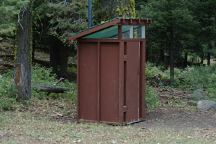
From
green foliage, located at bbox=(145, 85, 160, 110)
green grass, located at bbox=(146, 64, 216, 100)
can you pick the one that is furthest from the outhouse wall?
green grass, located at bbox=(146, 64, 216, 100)

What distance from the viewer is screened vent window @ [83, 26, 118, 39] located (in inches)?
414

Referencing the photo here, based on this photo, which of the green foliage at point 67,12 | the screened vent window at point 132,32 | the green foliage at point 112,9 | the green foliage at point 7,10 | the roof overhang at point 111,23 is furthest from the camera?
the green foliage at point 67,12

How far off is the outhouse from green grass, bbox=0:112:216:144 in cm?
49

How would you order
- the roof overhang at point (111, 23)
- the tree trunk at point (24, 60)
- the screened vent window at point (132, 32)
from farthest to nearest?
1. the tree trunk at point (24, 60)
2. the screened vent window at point (132, 32)
3. the roof overhang at point (111, 23)

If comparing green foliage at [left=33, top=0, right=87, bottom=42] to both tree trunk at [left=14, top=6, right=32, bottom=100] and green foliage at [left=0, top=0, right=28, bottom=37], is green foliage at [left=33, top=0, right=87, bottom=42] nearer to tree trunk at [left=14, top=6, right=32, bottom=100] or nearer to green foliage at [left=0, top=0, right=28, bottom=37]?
tree trunk at [left=14, top=6, right=32, bottom=100]

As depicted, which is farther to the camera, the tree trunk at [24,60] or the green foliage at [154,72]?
the green foliage at [154,72]

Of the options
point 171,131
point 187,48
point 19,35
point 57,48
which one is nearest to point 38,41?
point 57,48

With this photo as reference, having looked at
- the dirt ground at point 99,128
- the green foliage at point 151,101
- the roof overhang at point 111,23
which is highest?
the roof overhang at point 111,23

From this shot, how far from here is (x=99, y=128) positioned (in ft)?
32.4

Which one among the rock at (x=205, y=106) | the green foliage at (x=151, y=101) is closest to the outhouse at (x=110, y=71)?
the green foliage at (x=151, y=101)

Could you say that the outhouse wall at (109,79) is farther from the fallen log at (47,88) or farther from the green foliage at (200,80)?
the green foliage at (200,80)

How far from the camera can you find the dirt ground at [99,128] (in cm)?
848

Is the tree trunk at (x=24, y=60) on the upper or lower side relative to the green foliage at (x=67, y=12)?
lower

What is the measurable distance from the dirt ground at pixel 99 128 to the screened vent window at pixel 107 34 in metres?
2.02
